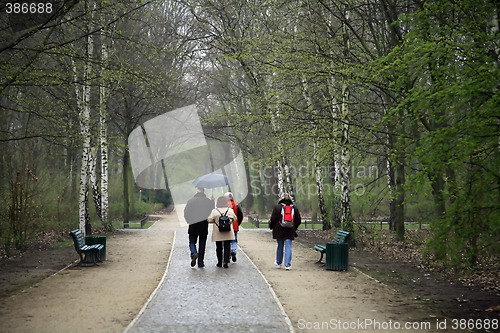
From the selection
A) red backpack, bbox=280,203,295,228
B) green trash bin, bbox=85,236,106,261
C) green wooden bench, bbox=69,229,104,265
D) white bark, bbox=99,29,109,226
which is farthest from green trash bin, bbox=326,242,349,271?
white bark, bbox=99,29,109,226

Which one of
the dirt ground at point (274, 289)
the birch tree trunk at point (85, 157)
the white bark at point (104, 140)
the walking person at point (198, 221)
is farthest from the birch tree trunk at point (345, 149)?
the white bark at point (104, 140)

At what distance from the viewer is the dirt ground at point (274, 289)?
9.15 m

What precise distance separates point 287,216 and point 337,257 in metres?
1.56

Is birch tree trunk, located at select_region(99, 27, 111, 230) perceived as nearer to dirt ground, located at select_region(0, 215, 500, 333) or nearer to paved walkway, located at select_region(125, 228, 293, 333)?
dirt ground, located at select_region(0, 215, 500, 333)

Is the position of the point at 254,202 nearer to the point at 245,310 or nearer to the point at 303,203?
the point at 303,203

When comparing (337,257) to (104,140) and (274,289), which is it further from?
(104,140)

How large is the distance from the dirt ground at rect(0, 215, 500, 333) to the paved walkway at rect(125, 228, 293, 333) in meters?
0.26

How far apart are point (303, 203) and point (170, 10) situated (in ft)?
57.5

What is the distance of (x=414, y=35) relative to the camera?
1115cm

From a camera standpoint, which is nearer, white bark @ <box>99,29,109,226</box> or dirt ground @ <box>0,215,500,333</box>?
dirt ground @ <box>0,215,500,333</box>

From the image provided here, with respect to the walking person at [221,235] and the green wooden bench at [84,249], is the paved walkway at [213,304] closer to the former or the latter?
the walking person at [221,235]

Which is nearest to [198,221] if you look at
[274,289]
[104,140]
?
[274,289]

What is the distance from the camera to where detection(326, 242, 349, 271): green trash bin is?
48.6 feet

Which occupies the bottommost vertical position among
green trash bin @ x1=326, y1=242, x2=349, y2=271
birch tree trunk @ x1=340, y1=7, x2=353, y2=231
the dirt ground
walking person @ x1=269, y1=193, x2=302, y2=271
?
the dirt ground
